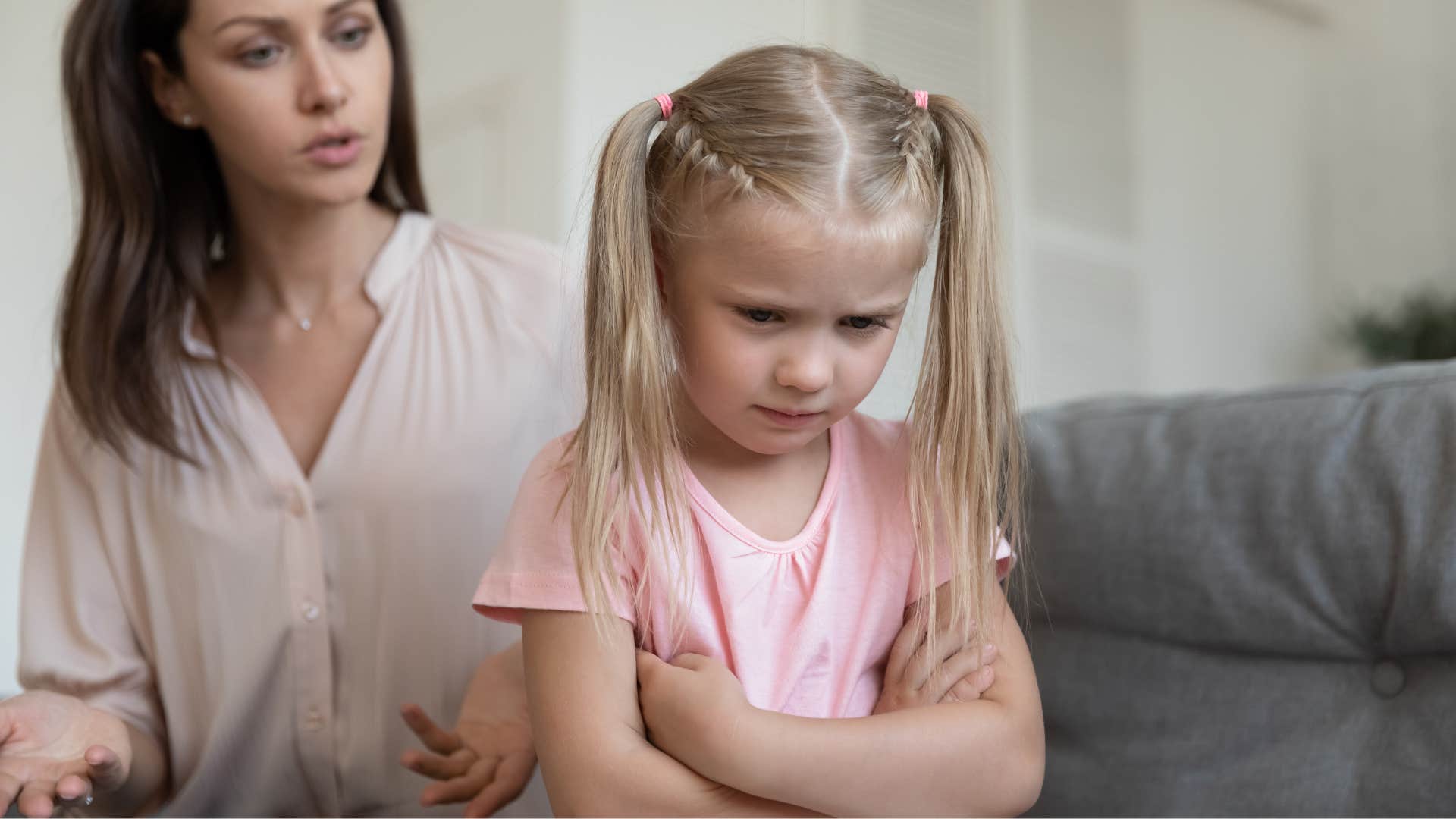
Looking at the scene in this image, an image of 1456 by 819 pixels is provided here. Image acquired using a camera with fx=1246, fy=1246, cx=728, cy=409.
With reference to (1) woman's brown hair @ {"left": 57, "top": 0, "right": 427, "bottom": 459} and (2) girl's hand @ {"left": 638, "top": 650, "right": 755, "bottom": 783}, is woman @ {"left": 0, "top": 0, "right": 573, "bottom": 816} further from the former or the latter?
(2) girl's hand @ {"left": 638, "top": 650, "right": 755, "bottom": 783}

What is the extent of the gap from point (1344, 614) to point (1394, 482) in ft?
0.41

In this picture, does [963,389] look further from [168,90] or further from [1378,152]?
[1378,152]

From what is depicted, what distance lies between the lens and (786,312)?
83cm

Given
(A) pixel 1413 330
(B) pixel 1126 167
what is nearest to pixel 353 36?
(B) pixel 1126 167

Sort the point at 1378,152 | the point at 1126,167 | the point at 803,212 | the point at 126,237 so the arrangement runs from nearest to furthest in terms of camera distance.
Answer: the point at 803,212 → the point at 126,237 → the point at 1126,167 → the point at 1378,152

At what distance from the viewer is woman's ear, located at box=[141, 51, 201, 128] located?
125 centimetres

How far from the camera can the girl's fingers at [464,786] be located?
A: 1030 millimetres

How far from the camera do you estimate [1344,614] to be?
1090 mm

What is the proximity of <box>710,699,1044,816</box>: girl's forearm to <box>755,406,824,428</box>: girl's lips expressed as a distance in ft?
0.64

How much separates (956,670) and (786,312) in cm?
29

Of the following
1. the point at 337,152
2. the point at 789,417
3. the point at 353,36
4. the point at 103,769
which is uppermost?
the point at 353,36

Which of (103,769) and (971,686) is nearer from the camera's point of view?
(971,686)

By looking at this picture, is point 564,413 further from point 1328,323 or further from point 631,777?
point 1328,323

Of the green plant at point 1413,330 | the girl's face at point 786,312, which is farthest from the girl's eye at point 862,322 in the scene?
the green plant at point 1413,330
